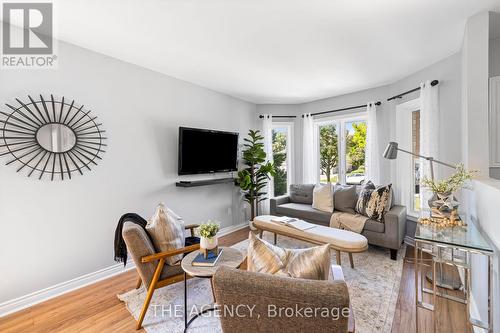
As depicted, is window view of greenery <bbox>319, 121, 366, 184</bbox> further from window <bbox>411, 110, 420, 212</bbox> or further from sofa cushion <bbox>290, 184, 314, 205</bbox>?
window <bbox>411, 110, 420, 212</bbox>

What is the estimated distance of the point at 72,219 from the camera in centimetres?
241

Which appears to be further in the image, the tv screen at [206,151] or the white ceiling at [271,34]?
the tv screen at [206,151]

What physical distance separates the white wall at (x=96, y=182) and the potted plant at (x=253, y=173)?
0.85 m

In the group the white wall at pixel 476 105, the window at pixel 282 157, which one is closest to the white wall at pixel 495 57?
the white wall at pixel 476 105

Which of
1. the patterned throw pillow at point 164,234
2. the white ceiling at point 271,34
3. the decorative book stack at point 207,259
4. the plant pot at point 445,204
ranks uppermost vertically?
the white ceiling at point 271,34

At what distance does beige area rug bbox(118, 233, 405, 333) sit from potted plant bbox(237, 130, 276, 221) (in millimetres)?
1938

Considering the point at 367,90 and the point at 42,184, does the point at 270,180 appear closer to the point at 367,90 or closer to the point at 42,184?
the point at 367,90

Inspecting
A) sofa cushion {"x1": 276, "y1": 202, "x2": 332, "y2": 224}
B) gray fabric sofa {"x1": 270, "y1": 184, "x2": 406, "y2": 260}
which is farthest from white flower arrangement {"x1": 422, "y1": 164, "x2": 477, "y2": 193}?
sofa cushion {"x1": 276, "y1": 202, "x2": 332, "y2": 224}

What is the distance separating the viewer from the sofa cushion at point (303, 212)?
11.9 feet

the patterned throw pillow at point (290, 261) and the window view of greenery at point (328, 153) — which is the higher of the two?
the window view of greenery at point (328, 153)

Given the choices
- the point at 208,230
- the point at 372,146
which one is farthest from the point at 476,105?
the point at 208,230

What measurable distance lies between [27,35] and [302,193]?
13.8 ft

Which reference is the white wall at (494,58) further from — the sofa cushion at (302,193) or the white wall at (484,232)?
the sofa cushion at (302,193)

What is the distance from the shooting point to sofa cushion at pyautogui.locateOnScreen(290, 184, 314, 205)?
4258 mm
